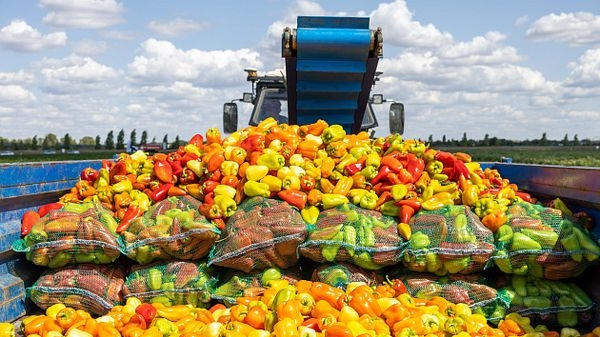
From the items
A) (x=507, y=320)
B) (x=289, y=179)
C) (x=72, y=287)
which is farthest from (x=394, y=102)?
(x=72, y=287)

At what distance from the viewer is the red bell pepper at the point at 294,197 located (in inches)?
201

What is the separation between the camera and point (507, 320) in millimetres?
4641

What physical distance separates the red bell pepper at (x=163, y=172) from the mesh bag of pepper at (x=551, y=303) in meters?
3.01

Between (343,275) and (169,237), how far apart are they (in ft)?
4.48

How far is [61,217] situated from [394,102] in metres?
5.36

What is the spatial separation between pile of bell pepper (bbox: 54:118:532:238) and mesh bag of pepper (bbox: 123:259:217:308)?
426 mm

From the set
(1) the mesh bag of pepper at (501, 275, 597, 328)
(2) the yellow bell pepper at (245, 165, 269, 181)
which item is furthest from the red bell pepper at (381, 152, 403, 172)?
(1) the mesh bag of pepper at (501, 275, 597, 328)

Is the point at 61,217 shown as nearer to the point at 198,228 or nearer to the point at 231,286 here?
the point at 198,228

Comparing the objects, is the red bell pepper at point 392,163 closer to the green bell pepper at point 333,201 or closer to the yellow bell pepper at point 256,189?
the green bell pepper at point 333,201

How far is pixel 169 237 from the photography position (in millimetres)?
4891

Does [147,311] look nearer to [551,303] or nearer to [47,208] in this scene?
[47,208]

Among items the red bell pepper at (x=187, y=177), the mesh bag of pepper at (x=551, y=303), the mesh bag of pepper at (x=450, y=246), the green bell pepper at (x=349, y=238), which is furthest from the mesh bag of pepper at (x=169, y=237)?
the mesh bag of pepper at (x=551, y=303)

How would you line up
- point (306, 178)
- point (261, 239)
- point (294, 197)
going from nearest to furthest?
point (261, 239), point (294, 197), point (306, 178)

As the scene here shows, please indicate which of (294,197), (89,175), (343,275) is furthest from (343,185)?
(89,175)
